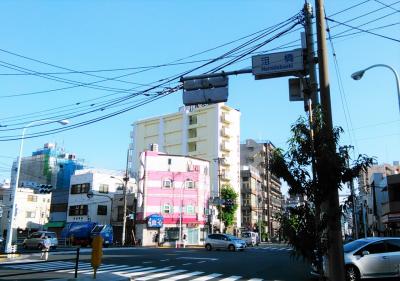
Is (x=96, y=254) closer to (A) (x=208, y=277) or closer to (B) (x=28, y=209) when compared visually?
(A) (x=208, y=277)

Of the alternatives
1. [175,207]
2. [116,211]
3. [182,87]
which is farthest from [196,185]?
[182,87]

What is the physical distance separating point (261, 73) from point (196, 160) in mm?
57045

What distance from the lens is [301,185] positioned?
28.4 feet

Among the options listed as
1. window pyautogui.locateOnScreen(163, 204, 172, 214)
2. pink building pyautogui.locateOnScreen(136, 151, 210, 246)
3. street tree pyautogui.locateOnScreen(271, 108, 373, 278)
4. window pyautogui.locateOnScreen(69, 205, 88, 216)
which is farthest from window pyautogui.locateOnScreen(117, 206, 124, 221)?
street tree pyautogui.locateOnScreen(271, 108, 373, 278)

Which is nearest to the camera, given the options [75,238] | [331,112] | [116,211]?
[331,112]

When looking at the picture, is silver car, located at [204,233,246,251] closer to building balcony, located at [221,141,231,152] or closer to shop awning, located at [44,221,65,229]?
shop awning, located at [44,221,65,229]

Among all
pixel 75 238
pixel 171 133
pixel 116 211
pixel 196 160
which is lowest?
pixel 75 238

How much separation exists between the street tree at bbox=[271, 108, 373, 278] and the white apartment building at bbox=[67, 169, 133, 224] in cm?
5976

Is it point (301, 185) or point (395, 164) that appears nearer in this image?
point (301, 185)

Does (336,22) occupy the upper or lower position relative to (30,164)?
lower

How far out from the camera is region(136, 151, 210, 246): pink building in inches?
2391

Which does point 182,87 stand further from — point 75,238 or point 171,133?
point 171,133

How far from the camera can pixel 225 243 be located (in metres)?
41.9

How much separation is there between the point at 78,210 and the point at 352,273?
199 feet
